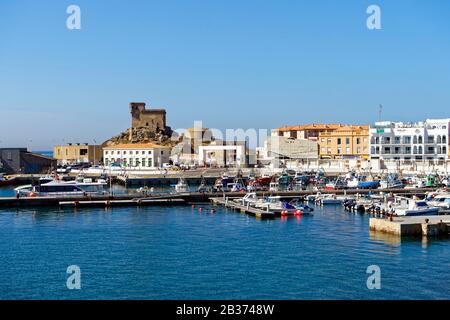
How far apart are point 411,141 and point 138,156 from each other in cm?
3610

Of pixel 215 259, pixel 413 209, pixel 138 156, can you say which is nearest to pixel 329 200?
pixel 413 209

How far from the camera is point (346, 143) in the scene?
74625mm

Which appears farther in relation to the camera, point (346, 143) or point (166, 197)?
point (346, 143)

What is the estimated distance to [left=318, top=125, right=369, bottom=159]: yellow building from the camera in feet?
239

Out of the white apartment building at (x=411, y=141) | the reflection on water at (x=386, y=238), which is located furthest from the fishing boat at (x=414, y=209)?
the white apartment building at (x=411, y=141)

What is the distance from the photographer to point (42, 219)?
35406mm

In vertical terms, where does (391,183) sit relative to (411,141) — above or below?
below

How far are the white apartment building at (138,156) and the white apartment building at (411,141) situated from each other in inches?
1160

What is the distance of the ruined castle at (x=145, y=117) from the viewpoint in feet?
371

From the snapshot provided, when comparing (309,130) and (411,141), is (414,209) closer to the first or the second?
(411,141)

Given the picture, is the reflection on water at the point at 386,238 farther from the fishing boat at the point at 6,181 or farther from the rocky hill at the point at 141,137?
the rocky hill at the point at 141,137

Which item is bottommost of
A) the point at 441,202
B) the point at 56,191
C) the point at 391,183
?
the point at 441,202

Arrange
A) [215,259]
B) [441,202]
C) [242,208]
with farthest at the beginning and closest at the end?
[242,208], [441,202], [215,259]
